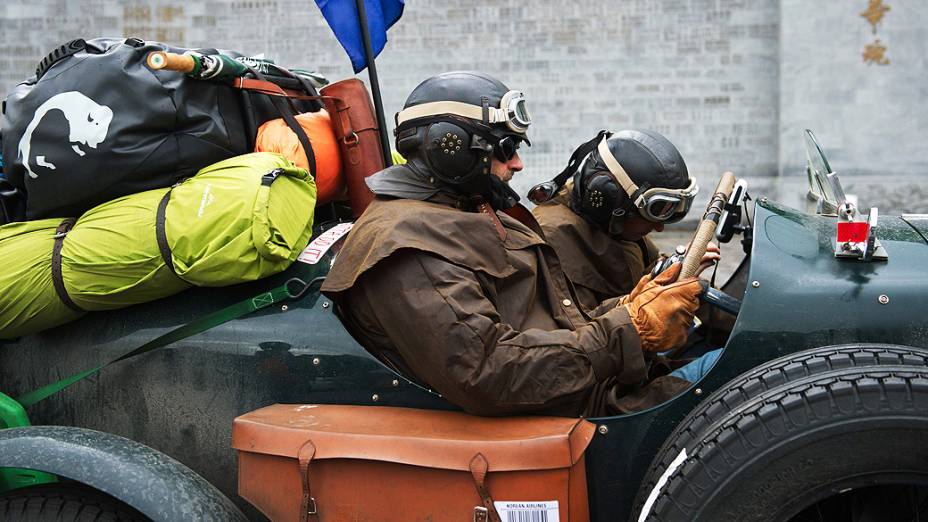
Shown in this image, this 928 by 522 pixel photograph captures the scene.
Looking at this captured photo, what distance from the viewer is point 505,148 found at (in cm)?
271

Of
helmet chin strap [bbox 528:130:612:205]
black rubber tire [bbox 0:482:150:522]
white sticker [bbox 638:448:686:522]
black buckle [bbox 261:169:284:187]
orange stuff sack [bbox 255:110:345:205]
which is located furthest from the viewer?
helmet chin strap [bbox 528:130:612:205]

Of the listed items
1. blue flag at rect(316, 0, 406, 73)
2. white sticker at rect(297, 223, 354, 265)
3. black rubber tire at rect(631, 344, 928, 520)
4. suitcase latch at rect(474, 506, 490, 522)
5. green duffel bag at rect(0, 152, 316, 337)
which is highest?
blue flag at rect(316, 0, 406, 73)

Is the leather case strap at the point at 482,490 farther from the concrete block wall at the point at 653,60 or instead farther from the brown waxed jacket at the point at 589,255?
the concrete block wall at the point at 653,60

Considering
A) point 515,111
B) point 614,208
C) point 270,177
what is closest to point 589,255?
point 614,208

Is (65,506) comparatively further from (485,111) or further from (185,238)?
(485,111)

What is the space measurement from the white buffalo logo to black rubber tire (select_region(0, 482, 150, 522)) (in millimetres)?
830

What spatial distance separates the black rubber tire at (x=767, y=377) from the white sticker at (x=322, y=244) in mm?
1041

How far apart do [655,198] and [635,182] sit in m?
0.15

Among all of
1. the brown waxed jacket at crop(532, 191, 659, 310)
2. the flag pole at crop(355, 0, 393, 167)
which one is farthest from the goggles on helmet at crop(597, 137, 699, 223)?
the flag pole at crop(355, 0, 393, 167)

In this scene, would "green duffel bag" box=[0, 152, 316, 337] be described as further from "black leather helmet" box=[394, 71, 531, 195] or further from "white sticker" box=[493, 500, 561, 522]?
"white sticker" box=[493, 500, 561, 522]

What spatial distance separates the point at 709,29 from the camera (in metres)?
9.82

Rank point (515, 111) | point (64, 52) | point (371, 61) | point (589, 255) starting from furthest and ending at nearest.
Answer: point (589, 255)
point (371, 61)
point (64, 52)
point (515, 111)

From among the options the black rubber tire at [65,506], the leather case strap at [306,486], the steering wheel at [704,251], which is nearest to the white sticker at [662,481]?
the steering wheel at [704,251]

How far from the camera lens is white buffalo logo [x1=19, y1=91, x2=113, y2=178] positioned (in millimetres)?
2594
